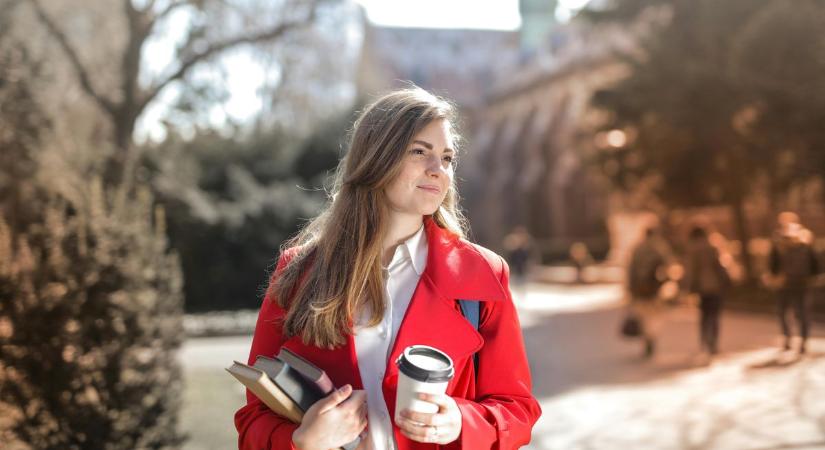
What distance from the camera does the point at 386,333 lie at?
222 cm

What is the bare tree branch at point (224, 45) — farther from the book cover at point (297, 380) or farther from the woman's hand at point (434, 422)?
the woman's hand at point (434, 422)

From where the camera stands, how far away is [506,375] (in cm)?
220

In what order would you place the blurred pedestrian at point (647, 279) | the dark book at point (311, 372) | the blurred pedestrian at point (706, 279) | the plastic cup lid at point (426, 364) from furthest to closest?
the blurred pedestrian at point (647, 279)
the blurred pedestrian at point (706, 279)
the dark book at point (311, 372)
the plastic cup lid at point (426, 364)

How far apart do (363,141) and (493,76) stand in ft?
275

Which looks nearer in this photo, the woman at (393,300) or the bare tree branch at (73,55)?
the woman at (393,300)

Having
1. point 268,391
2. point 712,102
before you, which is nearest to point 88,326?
point 268,391

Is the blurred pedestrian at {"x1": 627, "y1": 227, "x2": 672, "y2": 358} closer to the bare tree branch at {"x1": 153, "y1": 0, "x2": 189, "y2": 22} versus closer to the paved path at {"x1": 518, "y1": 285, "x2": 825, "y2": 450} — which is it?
the paved path at {"x1": 518, "y1": 285, "x2": 825, "y2": 450}

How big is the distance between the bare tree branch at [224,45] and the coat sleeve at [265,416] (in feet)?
37.5

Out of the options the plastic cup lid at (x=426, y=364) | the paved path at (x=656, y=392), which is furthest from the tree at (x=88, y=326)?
the plastic cup lid at (x=426, y=364)

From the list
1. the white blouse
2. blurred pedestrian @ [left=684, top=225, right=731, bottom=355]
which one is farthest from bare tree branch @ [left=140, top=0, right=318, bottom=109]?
the white blouse

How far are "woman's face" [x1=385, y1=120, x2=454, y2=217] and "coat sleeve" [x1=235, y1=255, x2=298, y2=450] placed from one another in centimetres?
44

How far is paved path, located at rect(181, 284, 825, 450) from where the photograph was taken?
7863 mm

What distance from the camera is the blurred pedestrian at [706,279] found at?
1223 centimetres

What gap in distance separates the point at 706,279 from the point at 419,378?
440 inches
